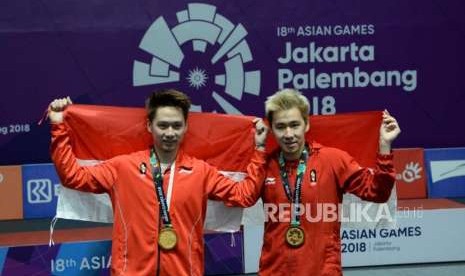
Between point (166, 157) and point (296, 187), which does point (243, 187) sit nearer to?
point (296, 187)

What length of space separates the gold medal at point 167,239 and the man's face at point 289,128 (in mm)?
599

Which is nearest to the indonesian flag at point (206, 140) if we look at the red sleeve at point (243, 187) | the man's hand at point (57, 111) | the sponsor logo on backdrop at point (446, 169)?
the man's hand at point (57, 111)

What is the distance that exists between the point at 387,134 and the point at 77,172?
135cm

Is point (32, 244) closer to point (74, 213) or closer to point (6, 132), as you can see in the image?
point (6, 132)

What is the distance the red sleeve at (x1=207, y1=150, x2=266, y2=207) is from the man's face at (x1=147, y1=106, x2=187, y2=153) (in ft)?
0.76

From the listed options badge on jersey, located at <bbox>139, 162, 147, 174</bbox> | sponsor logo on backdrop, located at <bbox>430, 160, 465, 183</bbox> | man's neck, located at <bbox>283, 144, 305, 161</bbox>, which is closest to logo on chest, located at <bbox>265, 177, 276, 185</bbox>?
man's neck, located at <bbox>283, 144, 305, 161</bbox>

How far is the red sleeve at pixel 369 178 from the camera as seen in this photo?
9.43ft

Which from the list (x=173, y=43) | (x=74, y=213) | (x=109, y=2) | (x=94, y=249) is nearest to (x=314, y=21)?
(x=173, y=43)

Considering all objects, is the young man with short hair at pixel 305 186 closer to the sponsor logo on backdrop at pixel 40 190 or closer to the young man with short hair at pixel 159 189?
the young man with short hair at pixel 159 189

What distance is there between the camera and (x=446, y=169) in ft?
18.0

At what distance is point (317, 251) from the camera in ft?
Answer: 9.45

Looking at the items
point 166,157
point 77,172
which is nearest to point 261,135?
point 166,157

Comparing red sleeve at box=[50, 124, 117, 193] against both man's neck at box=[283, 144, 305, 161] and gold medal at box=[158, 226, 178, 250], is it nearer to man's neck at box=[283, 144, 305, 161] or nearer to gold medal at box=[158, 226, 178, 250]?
gold medal at box=[158, 226, 178, 250]

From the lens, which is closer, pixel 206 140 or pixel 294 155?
pixel 294 155
